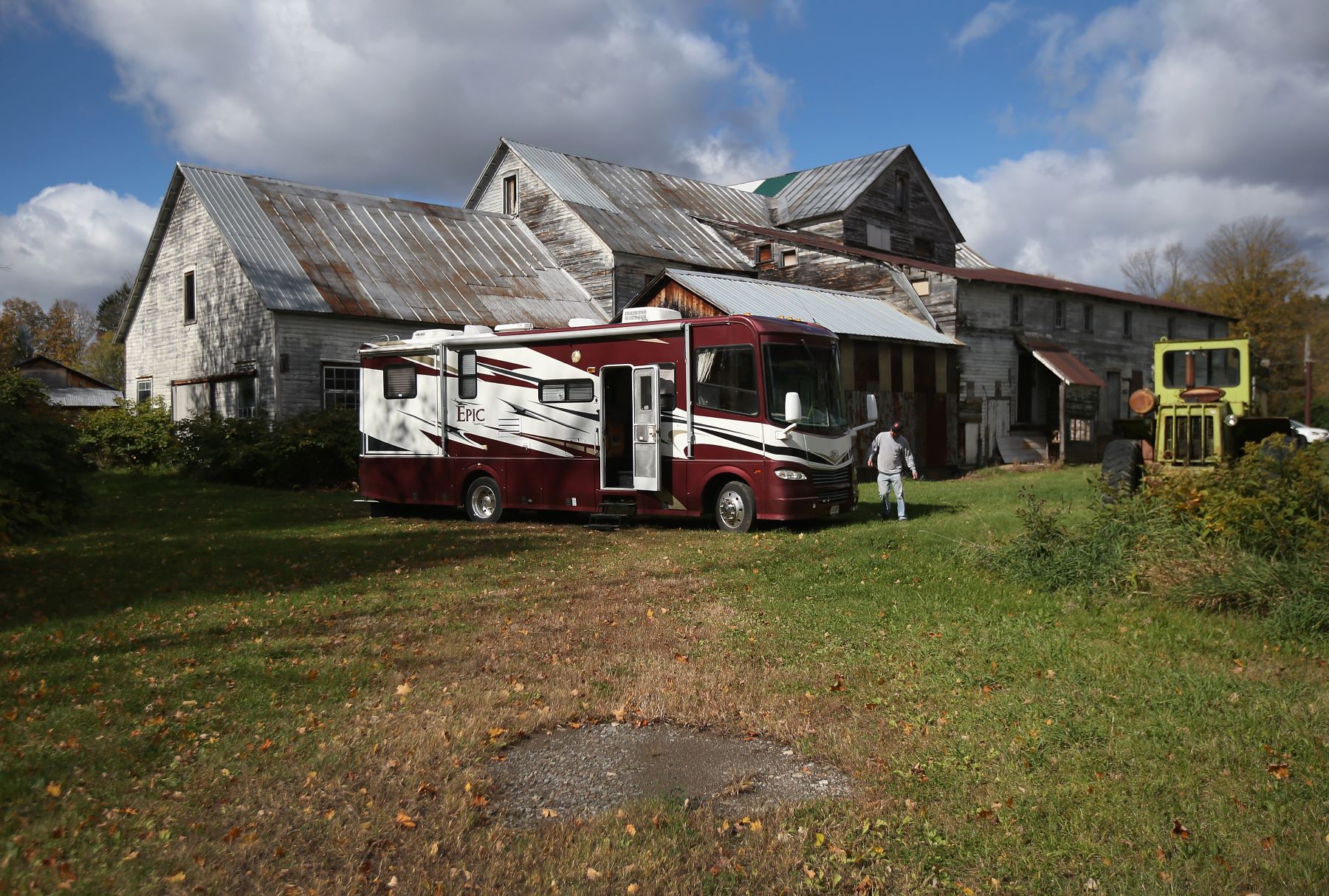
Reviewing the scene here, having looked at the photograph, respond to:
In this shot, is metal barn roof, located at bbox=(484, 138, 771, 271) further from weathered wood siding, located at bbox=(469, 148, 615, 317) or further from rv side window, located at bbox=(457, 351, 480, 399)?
rv side window, located at bbox=(457, 351, 480, 399)

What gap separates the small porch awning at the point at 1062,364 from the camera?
97.8 ft

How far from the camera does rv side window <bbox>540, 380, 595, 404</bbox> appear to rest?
16.1m

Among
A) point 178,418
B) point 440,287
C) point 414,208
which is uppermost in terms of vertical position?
point 414,208

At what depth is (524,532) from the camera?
1563cm

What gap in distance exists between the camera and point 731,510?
1522cm

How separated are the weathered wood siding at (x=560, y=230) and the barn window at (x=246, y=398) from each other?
10486 millimetres

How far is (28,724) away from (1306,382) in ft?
186

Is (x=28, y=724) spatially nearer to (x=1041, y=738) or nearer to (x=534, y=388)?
(x=1041, y=738)

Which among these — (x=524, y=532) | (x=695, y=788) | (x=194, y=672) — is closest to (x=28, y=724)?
(x=194, y=672)

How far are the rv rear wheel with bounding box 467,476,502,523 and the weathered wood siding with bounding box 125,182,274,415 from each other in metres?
10.0

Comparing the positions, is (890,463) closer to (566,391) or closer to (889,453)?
(889,453)

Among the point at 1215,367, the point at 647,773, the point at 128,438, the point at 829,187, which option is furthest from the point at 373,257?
the point at 647,773

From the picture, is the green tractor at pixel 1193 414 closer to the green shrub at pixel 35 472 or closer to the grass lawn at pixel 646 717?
the grass lawn at pixel 646 717

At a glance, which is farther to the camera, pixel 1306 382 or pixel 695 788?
pixel 1306 382
